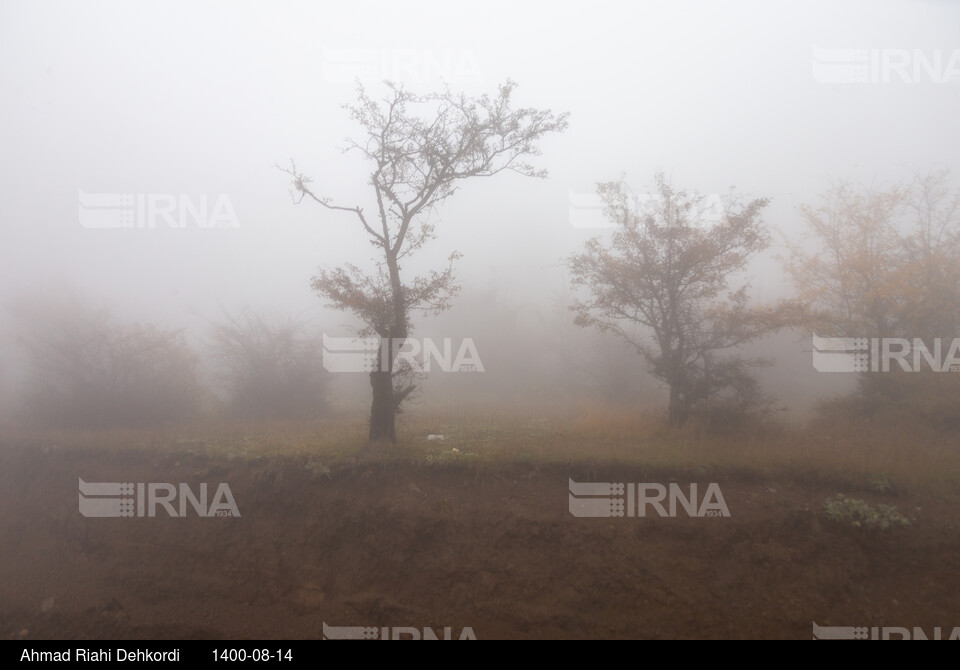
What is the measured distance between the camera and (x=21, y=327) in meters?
24.2

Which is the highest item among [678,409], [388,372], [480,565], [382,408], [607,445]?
[388,372]

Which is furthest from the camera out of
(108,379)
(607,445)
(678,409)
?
(108,379)

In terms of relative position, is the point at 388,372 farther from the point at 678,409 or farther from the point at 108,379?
the point at 108,379

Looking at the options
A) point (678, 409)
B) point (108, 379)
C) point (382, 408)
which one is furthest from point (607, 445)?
point (108, 379)

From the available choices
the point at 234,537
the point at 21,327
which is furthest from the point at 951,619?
the point at 21,327

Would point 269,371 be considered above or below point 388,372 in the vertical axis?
below

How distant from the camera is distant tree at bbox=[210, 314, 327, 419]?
16531 millimetres

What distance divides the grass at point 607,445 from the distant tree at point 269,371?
106 inches

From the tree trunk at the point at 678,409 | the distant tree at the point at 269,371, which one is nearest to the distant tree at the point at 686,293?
the tree trunk at the point at 678,409

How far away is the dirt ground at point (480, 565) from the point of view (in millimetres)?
7105

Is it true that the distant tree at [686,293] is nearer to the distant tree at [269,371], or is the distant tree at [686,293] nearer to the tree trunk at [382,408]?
the tree trunk at [382,408]

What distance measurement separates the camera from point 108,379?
15094mm

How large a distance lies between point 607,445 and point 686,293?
430 cm

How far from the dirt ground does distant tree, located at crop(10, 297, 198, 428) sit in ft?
19.5
